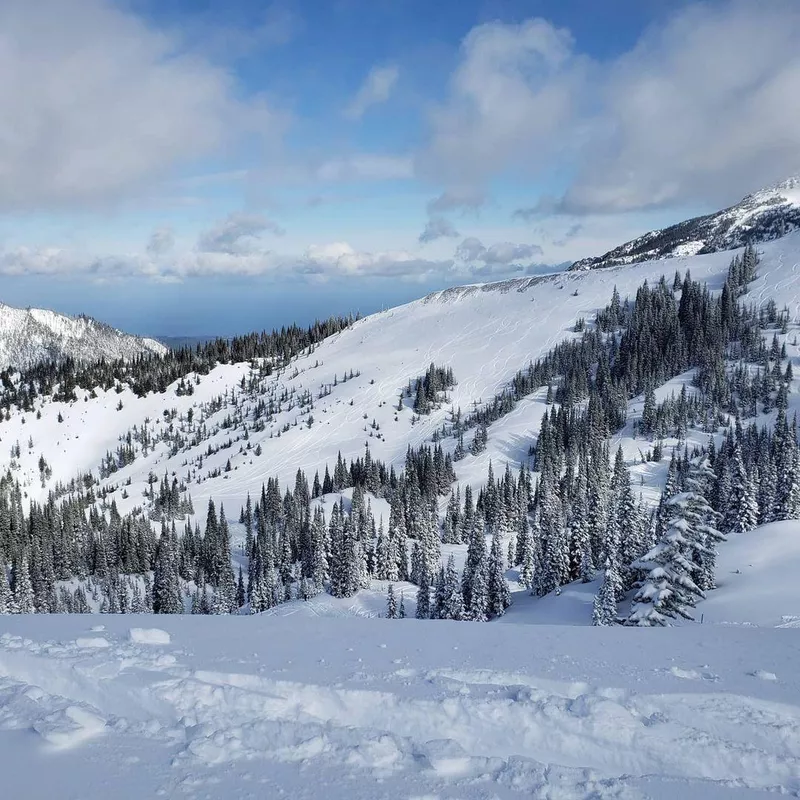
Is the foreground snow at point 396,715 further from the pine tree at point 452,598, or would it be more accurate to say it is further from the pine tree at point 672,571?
the pine tree at point 452,598

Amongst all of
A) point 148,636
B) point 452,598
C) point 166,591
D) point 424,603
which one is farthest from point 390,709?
point 166,591

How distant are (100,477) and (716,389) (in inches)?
7931

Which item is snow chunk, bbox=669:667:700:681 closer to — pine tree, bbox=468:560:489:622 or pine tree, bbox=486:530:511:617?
pine tree, bbox=468:560:489:622

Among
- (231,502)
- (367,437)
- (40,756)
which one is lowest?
(231,502)

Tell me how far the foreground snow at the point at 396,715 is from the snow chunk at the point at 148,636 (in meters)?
0.07

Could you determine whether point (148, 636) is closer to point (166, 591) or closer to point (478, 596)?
→ point (478, 596)

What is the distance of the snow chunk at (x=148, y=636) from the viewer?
44.4ft

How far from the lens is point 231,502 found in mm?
151375

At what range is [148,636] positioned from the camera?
13.7 m

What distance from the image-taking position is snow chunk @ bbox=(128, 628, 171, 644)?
13547 millimetres

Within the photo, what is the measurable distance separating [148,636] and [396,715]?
748 centimetres

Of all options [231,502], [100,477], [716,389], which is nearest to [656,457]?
[716,389]

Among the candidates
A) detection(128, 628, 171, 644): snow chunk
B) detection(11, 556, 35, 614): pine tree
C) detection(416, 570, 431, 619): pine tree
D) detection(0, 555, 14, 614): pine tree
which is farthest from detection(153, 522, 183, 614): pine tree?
detection(128, 628, 171, 644): snow chunk

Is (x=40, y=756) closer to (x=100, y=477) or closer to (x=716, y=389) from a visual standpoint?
(x=716, y=389)
